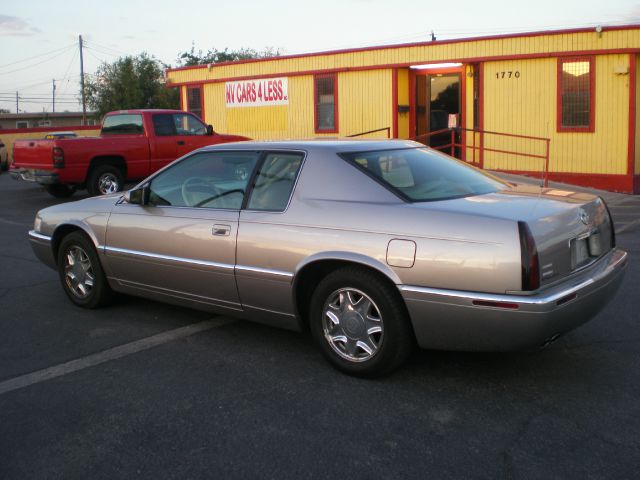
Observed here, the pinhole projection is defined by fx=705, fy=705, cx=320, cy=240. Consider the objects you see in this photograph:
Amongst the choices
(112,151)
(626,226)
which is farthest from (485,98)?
(112,151)

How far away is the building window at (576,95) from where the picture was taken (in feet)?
49.0

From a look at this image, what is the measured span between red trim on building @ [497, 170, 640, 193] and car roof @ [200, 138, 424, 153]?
10825 mm

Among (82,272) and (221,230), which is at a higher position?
(221,230)

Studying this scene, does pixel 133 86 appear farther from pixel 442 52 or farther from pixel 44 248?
pixel 44 248

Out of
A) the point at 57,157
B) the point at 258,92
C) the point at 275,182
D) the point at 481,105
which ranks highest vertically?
the point at 258,92

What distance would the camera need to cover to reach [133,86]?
5162 cm

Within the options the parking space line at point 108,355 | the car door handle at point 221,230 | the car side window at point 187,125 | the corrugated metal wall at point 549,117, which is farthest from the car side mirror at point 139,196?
the corrugated metal wall at point 549,117

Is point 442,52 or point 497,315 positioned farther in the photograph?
point 442,52

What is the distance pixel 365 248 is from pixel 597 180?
12.3m

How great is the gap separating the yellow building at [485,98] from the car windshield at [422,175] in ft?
31.4

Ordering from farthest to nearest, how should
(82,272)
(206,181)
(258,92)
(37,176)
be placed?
(258,92) < (37,176) < (82,272) < (206,181)

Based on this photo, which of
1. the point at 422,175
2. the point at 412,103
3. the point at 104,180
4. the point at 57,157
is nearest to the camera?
the point at 422,175

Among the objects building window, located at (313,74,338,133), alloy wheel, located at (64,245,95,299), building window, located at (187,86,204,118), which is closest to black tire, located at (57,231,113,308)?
alloy wheel, located at (64,245,95,299)

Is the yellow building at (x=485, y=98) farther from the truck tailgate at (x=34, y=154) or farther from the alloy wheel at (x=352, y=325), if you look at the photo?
the alloy wheel at (x=352, y=325)
